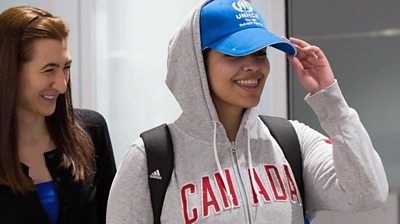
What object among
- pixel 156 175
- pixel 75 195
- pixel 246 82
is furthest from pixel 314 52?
pixel 75 195

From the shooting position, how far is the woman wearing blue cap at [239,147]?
1.06 metres

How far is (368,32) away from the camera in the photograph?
2.14 metres

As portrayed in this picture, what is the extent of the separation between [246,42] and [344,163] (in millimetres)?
306

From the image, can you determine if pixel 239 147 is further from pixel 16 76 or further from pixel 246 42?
pixel 16 76

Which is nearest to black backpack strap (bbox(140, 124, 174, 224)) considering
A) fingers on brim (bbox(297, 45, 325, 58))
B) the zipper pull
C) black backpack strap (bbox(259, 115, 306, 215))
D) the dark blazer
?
the zipper pull

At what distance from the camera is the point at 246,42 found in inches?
41.6

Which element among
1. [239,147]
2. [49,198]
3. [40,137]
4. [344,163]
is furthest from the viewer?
[40,137]

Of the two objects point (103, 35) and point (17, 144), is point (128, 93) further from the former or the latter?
point (17, 144)

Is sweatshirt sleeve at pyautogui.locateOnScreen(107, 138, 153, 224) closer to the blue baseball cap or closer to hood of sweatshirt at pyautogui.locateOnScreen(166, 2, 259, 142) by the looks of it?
hood of sweatshirt at pyautogui.locateOnScreen(166, 2, 259, 142)

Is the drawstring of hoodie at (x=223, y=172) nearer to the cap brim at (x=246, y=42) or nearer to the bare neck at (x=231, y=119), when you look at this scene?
the bare neck at (x=231, y=119)

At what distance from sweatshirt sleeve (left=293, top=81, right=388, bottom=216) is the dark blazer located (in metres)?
0.71

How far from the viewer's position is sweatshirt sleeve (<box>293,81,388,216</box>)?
3.43ft

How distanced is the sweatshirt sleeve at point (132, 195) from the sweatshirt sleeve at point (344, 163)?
36cm

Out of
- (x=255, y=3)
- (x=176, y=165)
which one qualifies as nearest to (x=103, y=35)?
(x=255, y=3)
